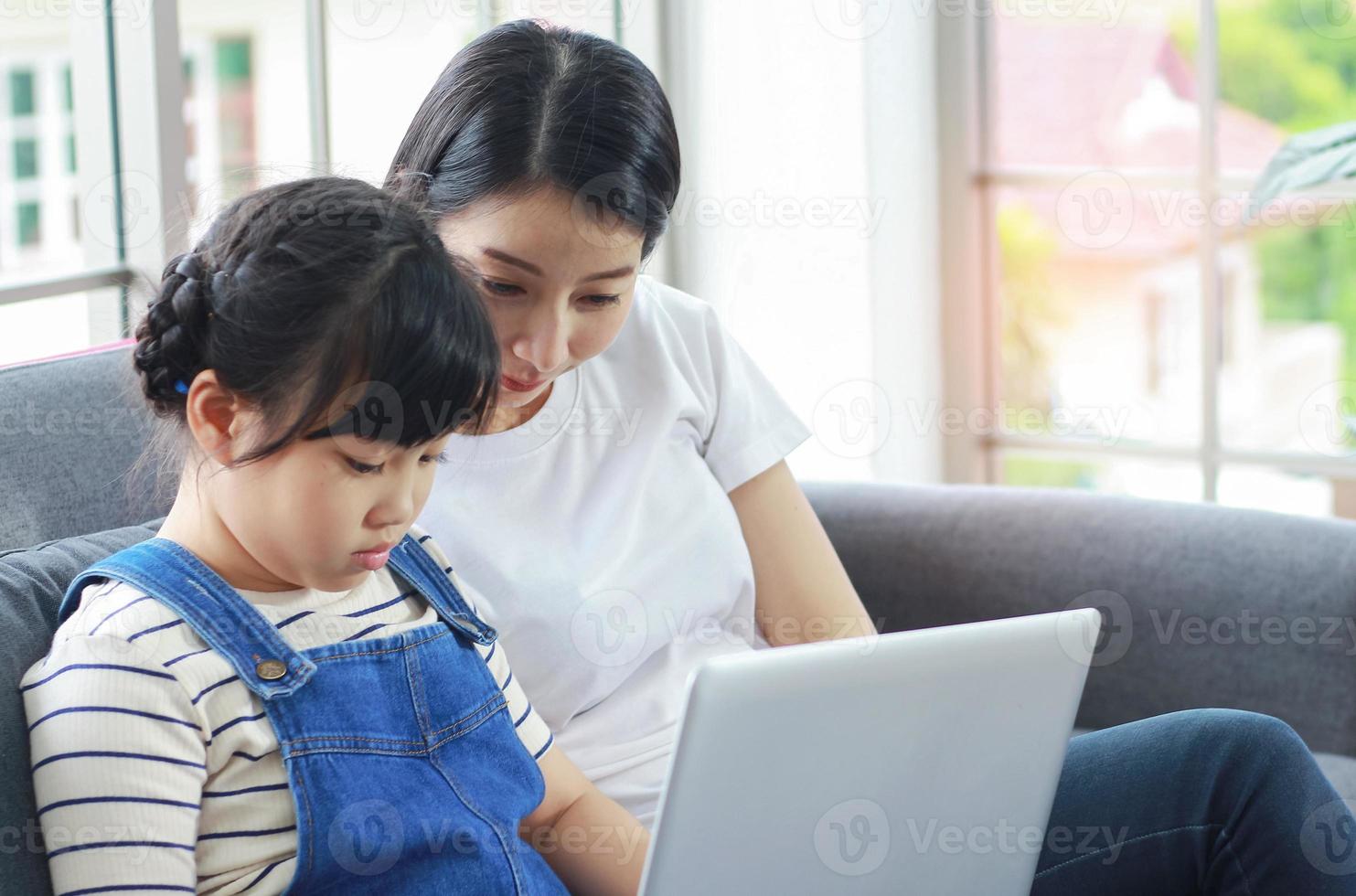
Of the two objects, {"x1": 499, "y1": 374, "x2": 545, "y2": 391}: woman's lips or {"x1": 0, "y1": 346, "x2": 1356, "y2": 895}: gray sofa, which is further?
{"x1": 0, "y1": 346, "x2": 1356, "y2": 895}: gray sofa

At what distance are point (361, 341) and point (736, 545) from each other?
0.54 meters

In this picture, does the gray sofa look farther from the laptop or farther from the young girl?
the laptop

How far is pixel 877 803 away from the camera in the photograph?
88 cm

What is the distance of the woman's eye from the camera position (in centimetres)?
88

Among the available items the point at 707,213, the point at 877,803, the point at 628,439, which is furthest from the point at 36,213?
the point at 877,803

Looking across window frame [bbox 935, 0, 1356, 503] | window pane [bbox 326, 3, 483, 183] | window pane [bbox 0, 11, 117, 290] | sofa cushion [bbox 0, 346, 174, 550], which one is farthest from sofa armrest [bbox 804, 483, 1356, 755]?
window pane [bbox 0, 11, 117, 290]

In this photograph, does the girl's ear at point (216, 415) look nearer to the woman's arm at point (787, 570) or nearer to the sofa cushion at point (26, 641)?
the sofa cushion at point (26, 641)

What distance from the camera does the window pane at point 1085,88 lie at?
258cm

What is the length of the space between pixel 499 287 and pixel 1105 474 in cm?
191

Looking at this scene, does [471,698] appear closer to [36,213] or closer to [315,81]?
[315,81]

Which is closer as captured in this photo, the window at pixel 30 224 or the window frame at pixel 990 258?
the window frame at pixel 990 258

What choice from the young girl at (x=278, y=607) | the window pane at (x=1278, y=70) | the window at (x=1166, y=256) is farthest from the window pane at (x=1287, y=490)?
the young girl at (x=278, y=607)

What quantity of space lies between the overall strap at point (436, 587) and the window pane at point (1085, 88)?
190 cm

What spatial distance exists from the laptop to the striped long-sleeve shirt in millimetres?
248
